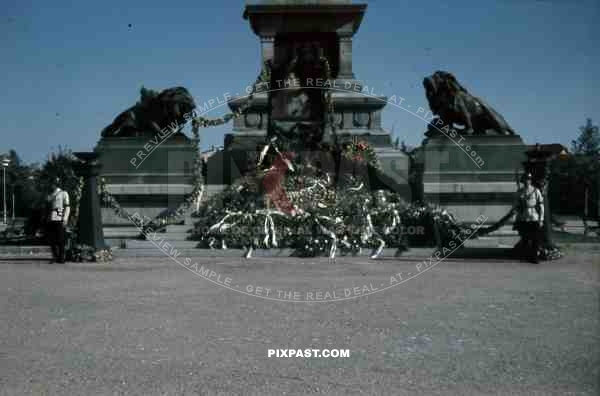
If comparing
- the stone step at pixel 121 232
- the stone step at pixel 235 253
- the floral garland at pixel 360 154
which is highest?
the floral garland at pixel 360 154

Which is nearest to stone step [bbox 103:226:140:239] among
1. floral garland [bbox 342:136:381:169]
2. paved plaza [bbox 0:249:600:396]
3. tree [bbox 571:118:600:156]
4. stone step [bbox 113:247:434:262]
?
stone step [bbox 113:247:434:262]

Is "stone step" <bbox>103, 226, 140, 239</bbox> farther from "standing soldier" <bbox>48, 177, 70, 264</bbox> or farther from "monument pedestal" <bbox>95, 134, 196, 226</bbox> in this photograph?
"standing soldier" <bbox>48, 177, 70, 264</bbox>

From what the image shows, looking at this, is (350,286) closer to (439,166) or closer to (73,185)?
(73,185)

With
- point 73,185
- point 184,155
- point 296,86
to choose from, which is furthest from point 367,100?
point 73,185

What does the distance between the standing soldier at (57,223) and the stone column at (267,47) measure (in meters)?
11.1

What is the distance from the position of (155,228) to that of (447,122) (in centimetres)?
1012

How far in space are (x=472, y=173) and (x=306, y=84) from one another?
6.77 meters

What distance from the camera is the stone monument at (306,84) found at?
67.9 ft

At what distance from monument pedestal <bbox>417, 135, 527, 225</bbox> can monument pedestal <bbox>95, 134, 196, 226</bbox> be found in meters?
7.77

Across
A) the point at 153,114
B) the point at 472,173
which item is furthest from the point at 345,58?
the point at 153,114

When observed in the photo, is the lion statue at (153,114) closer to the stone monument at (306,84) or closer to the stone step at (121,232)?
the stone monument at (306,84)

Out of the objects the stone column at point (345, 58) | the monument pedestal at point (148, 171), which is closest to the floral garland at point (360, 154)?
the stone column at point (345, 58)

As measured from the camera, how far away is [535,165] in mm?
13602

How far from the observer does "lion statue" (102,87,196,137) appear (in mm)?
20016
